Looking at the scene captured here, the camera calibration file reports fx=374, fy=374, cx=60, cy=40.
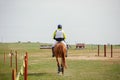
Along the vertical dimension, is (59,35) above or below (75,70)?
above

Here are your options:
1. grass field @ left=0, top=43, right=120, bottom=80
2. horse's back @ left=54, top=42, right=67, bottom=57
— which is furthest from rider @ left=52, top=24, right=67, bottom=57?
grass field @ left=0, top=43, right=120, bottom=80

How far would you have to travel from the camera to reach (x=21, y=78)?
1622 centimetres

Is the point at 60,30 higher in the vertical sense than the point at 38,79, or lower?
higher

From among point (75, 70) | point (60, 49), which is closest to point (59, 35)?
point (60, 49)

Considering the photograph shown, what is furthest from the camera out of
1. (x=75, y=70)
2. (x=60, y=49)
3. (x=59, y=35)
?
(x=75, y=70)

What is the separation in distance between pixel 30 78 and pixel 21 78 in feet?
1.61

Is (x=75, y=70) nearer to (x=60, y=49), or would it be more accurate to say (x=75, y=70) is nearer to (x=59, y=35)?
(x=60, y=49)

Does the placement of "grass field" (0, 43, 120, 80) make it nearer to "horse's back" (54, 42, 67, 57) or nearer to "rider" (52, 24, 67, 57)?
"horse's back" (54, 42, 67, 57)

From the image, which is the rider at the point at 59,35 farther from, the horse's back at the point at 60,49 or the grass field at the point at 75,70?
the grass field at the point at 75,70

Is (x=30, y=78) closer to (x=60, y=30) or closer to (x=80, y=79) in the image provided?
(x=80, y=79)

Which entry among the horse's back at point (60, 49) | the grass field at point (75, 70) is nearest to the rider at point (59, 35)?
the horse's back at point (60, 49)

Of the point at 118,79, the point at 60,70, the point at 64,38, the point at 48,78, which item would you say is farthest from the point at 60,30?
the point at 118,79

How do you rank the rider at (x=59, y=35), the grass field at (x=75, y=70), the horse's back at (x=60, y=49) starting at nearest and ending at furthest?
1. the grass field at (x=75, y=70)
2. the horse's back at (x=60, y=49)
3. the rider at (x=59, y=35)

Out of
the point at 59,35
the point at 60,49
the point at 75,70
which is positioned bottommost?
the point at 75,70
